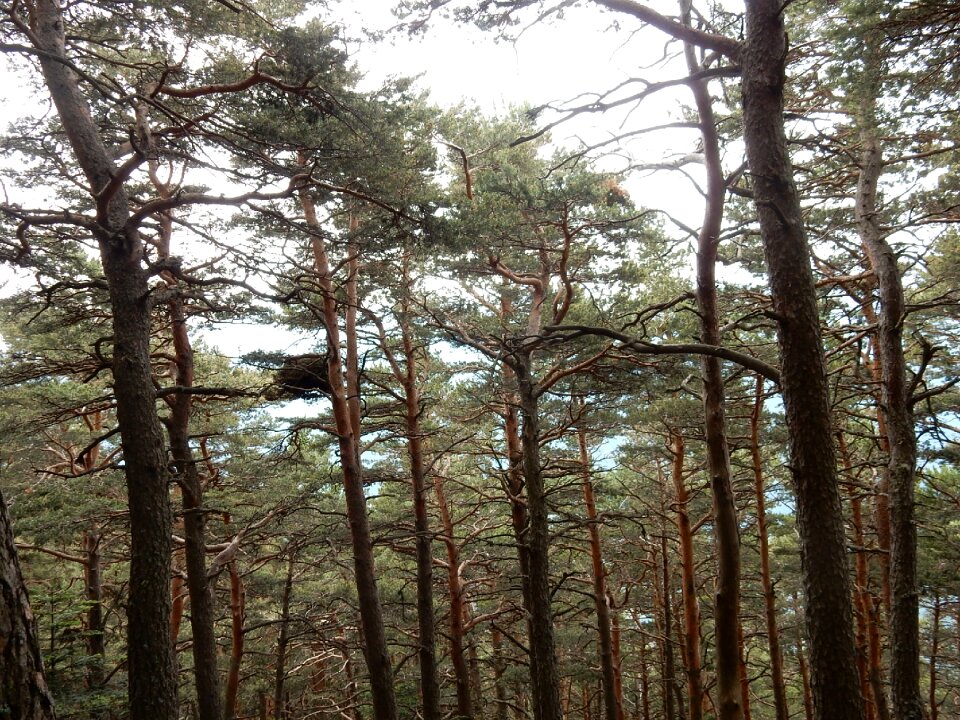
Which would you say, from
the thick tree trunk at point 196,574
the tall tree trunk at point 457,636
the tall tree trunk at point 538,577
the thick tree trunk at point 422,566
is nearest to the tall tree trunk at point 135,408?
the thick tree trunk at point 196,574

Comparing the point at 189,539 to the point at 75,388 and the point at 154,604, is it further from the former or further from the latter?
the point at 75,388

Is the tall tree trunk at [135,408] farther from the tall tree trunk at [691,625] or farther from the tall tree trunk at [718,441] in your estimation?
the tall tree trunk at [691,625]

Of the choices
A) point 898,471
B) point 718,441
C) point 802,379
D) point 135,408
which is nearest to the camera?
point 802,379

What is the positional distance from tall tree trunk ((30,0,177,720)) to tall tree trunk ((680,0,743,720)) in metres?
4.24

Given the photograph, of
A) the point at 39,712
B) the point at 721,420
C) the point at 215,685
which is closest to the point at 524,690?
the point at 215,685

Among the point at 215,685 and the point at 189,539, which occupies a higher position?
the point at 189,539

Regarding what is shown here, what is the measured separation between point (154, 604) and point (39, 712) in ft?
9.08

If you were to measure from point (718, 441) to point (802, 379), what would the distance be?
1807 millimetres

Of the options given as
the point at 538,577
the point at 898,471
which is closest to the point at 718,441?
the point at 898,471

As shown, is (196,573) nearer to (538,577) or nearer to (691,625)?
(538,577)

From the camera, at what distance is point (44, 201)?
23.1 ft

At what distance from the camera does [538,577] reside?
24.1 feet

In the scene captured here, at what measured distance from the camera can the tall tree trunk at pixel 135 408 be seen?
4480 mm

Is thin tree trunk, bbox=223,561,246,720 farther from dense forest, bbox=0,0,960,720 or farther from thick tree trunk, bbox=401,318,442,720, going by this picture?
thick tree trunk, bbox=401,318,442,720
